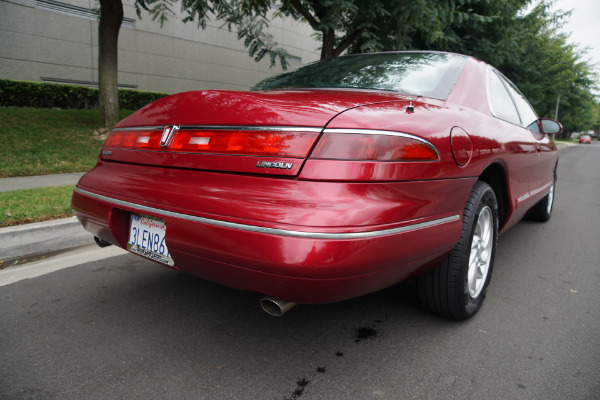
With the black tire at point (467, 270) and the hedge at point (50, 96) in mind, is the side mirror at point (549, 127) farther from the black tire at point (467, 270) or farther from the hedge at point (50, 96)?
the hedge at point (50, 96)

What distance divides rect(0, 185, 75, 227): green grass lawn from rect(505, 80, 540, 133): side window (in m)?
4.00

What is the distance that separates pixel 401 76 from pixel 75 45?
47.0 feet

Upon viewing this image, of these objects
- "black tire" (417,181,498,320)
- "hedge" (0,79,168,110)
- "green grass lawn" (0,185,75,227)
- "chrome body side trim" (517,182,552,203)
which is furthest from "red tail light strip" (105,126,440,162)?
"hedge" (0,79,168,110)

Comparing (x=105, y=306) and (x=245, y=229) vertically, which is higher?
(x=245, y=229)

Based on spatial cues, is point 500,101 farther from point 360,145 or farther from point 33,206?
point 33,206

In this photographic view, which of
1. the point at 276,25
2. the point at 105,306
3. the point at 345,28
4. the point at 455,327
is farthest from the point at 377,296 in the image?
the point at 276,25

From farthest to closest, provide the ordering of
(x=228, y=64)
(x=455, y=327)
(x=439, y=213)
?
(x=228, y=64) → (x=455, y=327) → (x=439, y=213)

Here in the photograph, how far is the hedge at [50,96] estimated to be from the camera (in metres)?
11.0

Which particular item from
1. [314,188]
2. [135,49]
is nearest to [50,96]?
[135,49]

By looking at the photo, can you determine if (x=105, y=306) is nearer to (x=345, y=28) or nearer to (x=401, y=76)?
(x=401, y=76)

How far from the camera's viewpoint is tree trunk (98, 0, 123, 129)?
8914mm

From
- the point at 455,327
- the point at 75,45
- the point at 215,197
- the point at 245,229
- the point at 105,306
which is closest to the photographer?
the point at 245,229

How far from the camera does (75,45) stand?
13609mm

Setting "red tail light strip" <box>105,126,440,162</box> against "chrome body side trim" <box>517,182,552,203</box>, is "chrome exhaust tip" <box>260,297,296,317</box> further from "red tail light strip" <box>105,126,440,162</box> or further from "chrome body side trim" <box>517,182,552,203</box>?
"chrome body side trim" <box>517,182,552,203</box>
